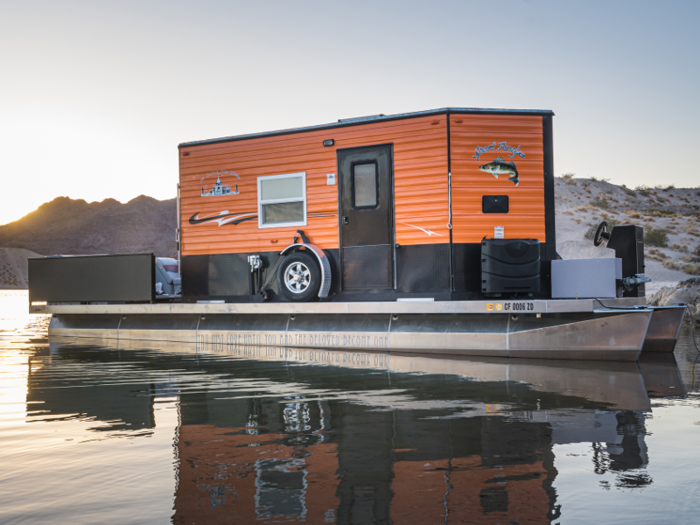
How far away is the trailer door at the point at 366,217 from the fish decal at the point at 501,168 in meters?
1.41

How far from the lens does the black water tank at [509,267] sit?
8.51 metres

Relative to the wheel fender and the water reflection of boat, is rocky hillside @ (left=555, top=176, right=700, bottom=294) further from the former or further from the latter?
the water reflection of boat

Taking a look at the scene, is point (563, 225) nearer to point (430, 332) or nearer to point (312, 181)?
point (312, 181)

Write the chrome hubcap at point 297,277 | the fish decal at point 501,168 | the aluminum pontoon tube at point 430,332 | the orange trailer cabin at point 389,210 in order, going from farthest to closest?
the chrome hubcap at point 297,277, the fish decal at point 501,168, the orange trailer cabin at point 389,210, the aluminum pontoon tube at point 430,332

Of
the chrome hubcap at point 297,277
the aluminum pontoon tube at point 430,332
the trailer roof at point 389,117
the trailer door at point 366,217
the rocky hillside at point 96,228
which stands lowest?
the aluminum pontoon tube at point 430,332

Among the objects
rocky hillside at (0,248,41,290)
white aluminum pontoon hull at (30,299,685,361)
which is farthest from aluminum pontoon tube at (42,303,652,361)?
rocky hillside at (0,248,41,290)

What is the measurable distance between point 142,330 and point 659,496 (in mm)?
10031

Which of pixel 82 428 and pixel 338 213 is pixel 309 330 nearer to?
pixel 338 213

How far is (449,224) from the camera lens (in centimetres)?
890

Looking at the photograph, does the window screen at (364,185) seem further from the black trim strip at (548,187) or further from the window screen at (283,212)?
the black trim strip at (548,187)

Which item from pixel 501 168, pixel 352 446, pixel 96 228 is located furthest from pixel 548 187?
pixel 96 228

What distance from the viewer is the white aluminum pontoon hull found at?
8.05 meters

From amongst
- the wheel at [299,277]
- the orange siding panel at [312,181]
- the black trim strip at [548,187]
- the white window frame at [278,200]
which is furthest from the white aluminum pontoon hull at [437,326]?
the white window frame at [278,200]

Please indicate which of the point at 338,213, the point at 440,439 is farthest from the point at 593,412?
the point at 338,213
